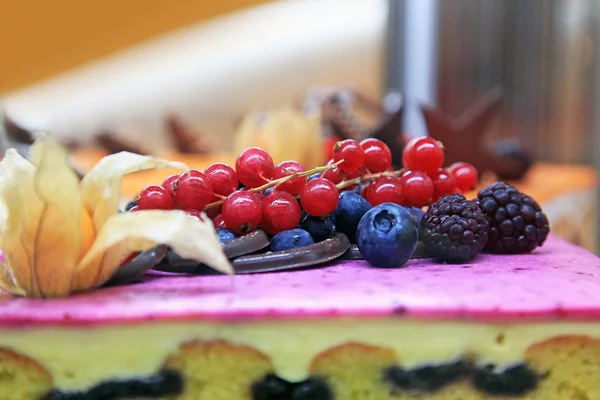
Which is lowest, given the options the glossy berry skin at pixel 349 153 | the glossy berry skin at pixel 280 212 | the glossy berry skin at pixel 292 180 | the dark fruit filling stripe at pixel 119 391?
the dark fruit filling stripe at pixel 119 391

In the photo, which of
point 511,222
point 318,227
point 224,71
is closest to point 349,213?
point 318,227

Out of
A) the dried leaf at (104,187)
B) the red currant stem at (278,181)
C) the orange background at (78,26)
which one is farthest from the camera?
the orange background at (78,26)

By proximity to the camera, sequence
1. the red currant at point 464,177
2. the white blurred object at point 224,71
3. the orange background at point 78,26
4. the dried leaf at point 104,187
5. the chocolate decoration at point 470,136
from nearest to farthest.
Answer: the dried leaf at point 104,187, the red currant at point 464,177, the chocolate decoration at point 470,136, the orange background at point 78,26, the white blurred object at point 224,71

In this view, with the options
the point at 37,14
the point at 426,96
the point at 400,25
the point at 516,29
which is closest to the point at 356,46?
the point at 400,25

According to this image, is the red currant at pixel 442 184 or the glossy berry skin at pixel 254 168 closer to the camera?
the glossy berry skin at pixel 254 168

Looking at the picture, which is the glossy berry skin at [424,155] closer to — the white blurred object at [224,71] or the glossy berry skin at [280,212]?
the glossy berry skin at [280,212]

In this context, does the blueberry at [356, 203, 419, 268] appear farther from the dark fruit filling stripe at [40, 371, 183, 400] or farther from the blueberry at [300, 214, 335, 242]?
the dark fruit filling stripe at [40, 371, 183, 400]

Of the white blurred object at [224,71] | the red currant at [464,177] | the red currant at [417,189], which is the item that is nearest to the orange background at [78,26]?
the white blurred object at [224,71]
